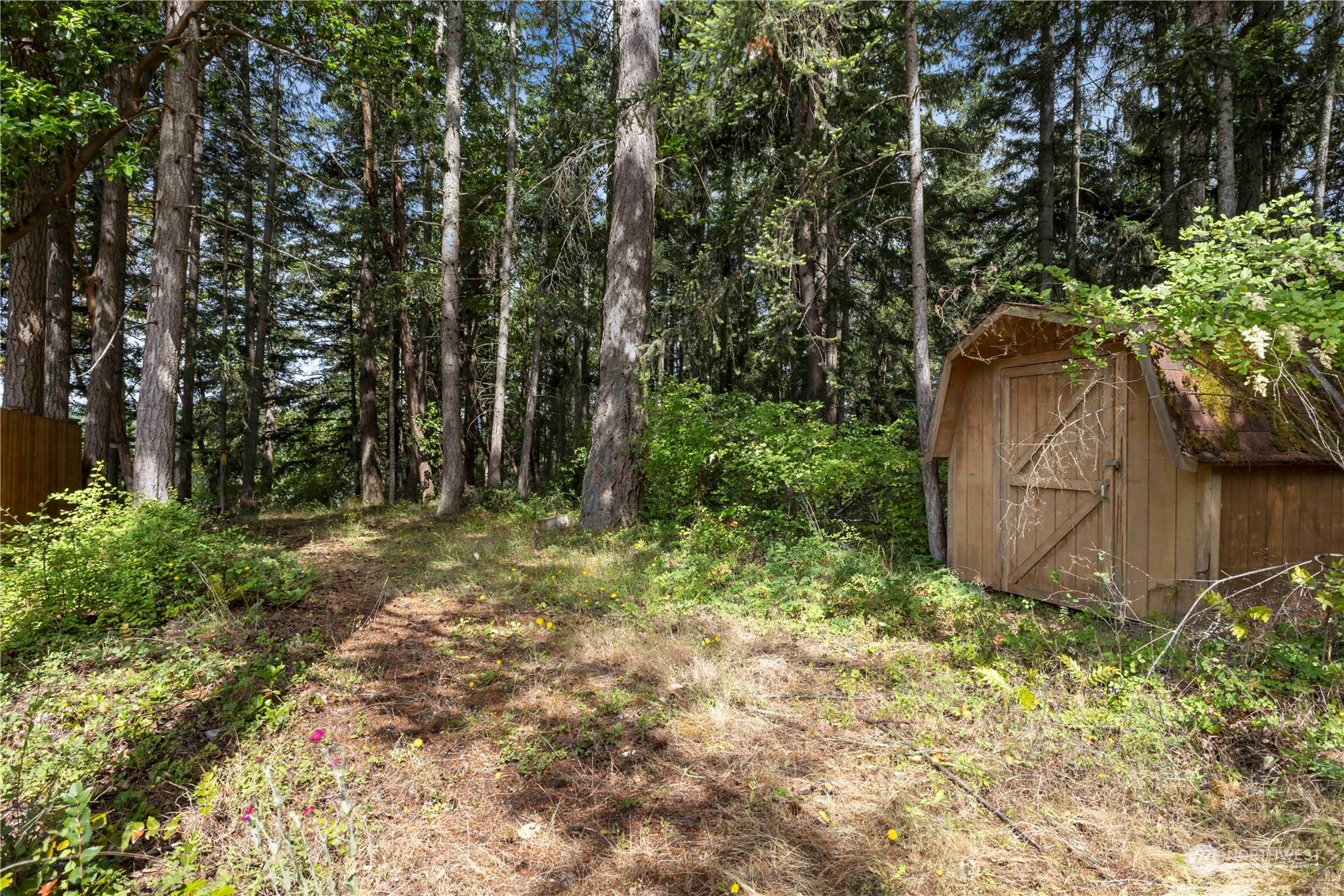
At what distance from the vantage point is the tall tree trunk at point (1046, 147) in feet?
37.0

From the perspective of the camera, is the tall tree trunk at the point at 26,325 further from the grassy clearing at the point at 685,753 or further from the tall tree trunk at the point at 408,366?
the grassy clearing at the point at 685,753

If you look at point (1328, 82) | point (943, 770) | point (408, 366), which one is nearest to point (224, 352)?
point (408, 366)

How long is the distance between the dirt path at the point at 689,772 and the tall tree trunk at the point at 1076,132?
1085 cm

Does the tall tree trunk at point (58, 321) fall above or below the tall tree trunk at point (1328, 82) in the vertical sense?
below

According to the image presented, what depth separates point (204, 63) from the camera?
7.43 meters

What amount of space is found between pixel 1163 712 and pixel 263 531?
11978 millimetres

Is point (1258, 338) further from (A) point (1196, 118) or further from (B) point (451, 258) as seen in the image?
(B) point (451, 258)

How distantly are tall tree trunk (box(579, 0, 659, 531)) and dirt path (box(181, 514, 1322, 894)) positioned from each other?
3981 mm

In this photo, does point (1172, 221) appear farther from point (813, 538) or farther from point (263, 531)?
point (263, 531)

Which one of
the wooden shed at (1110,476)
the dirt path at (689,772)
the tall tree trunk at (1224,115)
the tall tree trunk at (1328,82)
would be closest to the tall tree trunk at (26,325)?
the dirt path at (689,772)

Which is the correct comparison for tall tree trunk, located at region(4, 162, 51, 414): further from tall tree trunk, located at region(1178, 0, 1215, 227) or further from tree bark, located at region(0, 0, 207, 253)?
tall tree trunk, located at region(1178, 0, 1215, 227)

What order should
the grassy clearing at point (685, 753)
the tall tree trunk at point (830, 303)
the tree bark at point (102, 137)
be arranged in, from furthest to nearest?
the tall tree trunk at point (830, 303)
the tree bark at point (102, 137)
the grassy clearing at point (685, 753)

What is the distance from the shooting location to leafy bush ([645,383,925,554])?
7973mm

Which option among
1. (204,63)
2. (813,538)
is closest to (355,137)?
(204,63)
